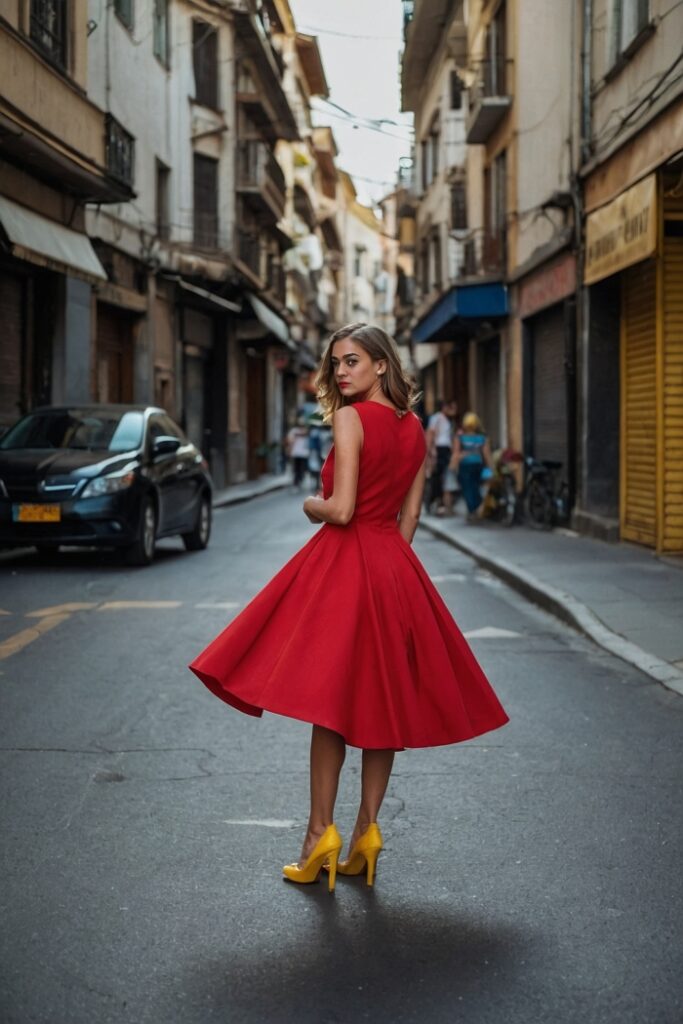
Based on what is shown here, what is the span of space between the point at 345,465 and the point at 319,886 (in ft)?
4.07

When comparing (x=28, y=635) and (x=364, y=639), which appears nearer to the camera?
(x=364, y=639)

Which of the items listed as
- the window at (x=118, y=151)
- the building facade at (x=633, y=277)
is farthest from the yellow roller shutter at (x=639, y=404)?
the window at (x=118, y=151)

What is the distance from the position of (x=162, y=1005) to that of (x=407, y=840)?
1.56 meters

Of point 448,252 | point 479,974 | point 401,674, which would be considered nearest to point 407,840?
point 401,674

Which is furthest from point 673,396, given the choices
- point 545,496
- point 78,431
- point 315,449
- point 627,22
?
point 315,449

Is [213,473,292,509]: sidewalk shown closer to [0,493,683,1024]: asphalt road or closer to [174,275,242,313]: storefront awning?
[174,275,242,313]: storefront awning

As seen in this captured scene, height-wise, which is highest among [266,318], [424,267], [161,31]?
[161,31]

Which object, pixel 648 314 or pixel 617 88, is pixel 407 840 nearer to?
pixel 648 314

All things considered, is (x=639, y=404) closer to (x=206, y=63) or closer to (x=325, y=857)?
(x=325, y=857)

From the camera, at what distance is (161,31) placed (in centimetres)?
2786

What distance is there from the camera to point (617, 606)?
10.0 meters

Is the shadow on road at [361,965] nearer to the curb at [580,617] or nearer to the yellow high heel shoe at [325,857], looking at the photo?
the yellow high heel shoe at [325,857]

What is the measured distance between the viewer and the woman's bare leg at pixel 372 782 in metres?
4.01

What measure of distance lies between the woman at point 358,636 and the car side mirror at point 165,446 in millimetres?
10185
